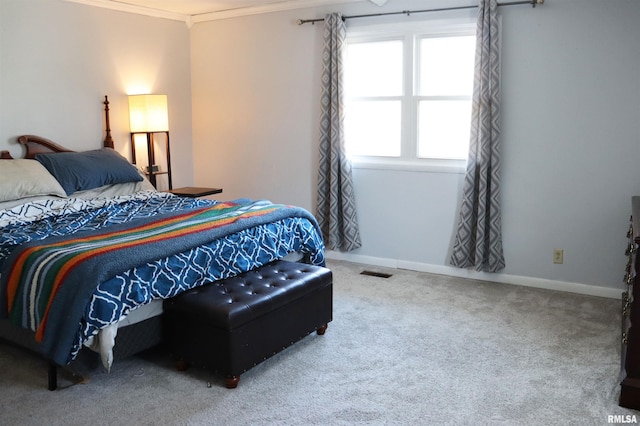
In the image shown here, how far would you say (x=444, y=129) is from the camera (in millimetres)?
4438

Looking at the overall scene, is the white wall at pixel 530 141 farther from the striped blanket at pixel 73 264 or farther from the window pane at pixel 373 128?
the striped blanket at pixel 73 264

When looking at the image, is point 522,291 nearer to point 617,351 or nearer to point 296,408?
point 617,351

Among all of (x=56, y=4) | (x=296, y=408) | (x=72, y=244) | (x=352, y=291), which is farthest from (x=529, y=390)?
(x=56, y=4)

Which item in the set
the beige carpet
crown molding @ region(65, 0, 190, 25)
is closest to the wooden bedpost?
crown molding @ region(65, 0, 190, 25)

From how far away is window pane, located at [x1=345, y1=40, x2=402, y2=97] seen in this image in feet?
15.0

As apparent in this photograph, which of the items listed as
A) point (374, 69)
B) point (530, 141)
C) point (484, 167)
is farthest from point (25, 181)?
point (530, 141)

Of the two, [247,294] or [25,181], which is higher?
[25,181]

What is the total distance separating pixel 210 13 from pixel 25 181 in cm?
244

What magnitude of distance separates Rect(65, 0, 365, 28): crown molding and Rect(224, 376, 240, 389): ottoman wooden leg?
10.4ft

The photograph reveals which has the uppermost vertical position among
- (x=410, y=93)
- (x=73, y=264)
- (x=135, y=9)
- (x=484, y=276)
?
(x=135, y=9)

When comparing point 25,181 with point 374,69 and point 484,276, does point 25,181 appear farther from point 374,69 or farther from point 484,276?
point 484,276

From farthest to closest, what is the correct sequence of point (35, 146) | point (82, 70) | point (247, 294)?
point (82, 70), point (35, 146), point (247, 294)

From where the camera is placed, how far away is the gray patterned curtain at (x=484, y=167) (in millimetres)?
4020

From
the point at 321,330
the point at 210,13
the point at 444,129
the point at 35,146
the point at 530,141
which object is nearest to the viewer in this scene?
the point at 321,330
